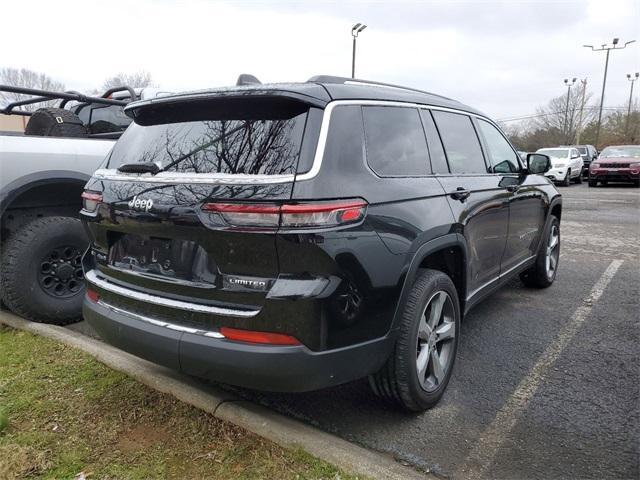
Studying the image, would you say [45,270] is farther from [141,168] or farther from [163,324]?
[163,324]

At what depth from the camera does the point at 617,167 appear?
65.8 feet

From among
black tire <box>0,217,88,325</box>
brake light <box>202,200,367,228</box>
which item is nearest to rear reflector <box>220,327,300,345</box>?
brake light <box>202,200,367,228</box>

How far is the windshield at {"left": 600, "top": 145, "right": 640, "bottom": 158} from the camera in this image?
67.6 feet

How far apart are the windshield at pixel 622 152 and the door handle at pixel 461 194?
68.7ft

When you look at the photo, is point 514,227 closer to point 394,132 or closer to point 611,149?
point 394,132

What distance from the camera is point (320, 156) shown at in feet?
7.32

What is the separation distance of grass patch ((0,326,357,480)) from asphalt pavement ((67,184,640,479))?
43 cm

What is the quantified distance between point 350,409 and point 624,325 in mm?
2800

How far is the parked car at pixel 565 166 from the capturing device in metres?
21.4

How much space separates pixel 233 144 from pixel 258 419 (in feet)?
4.61

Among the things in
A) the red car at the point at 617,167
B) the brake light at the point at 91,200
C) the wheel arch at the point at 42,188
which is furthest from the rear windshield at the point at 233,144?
the red car at the point at 617,167

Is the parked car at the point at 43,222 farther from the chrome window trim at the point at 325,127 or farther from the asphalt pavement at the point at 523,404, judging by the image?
the chrome window trim at the point at 325,127

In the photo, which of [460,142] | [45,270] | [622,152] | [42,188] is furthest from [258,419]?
[622,152]

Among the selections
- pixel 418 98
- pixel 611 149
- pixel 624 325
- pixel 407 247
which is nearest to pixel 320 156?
pixel 407 247
